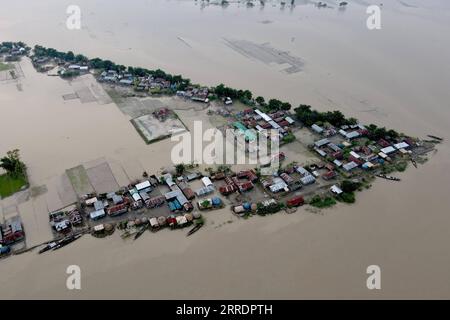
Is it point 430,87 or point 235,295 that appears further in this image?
point 430,87

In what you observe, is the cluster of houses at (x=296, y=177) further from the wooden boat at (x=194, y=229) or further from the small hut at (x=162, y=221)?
the small hut at (x=162, y=221)

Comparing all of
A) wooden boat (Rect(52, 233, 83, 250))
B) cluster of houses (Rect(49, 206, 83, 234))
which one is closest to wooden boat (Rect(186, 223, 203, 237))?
wooden boat (Rect(52, 233, 83, 250))

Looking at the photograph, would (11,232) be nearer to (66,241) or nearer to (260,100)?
(66,241)

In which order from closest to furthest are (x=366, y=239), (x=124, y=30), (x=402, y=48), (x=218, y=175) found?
(x=366, y=239) < (x=218, y=175) < (x=402, y=48) < (x=124, y=30)

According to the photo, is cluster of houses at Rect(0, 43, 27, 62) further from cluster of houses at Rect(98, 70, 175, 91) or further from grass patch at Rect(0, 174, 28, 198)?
grass patch at Rect(0, 174, 28, 198)

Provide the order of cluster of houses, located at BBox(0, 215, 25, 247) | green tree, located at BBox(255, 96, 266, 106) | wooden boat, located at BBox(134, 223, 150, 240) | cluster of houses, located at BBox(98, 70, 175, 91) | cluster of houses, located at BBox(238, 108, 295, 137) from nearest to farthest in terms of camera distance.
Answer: cluster of houses, located at BBox(0, 215, 25, 247), wooden boat, located at BBox(134, 223, 150, 240), cluster of houses, located at BBox(238, 108, 295, 137), green tree, located at BBox(255, 96, 266, 106), cluster of houses, located at BBox(98, 70, 175, 91)
